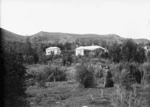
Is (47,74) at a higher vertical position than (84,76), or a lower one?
lower

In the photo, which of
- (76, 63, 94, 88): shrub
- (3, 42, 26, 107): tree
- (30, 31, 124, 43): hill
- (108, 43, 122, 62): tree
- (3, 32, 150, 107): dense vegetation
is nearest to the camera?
(3, 42, 26, 107): tree

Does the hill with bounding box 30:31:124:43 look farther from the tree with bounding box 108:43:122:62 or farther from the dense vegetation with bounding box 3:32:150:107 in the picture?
the dense vegetation with bounding box 3:32:150:107

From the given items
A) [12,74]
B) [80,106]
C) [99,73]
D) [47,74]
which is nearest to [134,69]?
[99,73]

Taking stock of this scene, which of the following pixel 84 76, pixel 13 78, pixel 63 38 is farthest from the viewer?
pixel 63 38

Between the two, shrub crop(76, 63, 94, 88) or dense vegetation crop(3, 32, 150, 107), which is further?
shrub crop(76, 63, 94, 88)

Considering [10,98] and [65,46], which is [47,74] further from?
[65,46]

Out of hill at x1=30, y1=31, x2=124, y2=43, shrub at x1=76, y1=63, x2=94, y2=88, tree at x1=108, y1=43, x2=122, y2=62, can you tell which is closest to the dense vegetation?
shrub at x1=76, y1=63, x2=94, y2=88

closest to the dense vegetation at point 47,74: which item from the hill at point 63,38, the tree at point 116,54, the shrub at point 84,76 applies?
the shrub at point 84,76

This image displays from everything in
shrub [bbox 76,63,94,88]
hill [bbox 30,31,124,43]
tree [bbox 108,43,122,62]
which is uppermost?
hill [bbox 30,31,124,43]

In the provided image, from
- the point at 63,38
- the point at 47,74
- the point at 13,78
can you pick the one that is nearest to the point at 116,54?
the point at 47,74

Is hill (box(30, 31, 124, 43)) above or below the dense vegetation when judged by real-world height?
above

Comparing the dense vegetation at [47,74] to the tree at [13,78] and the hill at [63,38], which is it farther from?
the hill at [63,38]

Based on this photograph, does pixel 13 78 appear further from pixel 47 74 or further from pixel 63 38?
pixel 63 38

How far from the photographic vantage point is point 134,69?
1334 centimetres
